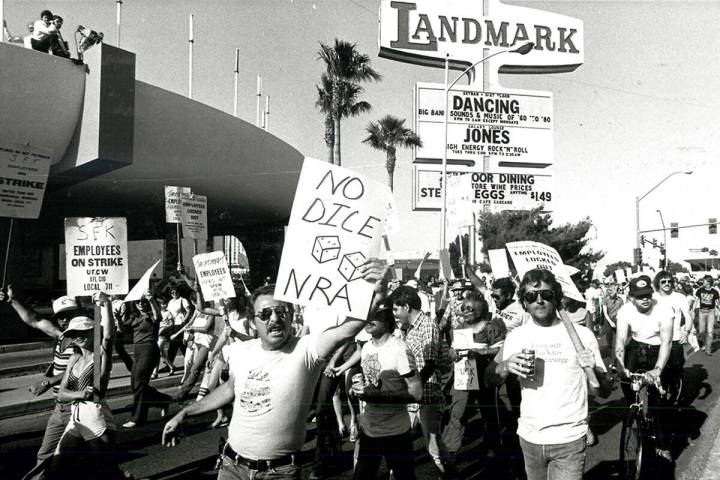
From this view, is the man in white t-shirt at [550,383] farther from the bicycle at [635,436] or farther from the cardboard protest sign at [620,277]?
the cardboard protest sign at [620,277]

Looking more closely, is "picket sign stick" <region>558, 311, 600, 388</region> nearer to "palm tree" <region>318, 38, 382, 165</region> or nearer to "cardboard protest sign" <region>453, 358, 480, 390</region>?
"cardboard protest sign" <region>453, 358, 480, 390</region>

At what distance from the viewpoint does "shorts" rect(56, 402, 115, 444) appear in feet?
15.4

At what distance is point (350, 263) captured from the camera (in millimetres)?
3414

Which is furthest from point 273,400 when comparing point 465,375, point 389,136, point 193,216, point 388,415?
point 389,136

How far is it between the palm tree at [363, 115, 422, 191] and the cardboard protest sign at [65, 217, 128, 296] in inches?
1090

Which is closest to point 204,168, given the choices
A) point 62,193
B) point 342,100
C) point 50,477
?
point 62,193

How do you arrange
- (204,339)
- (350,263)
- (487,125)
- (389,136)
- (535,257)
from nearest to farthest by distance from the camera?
(350,263)
(535,257)
(204,339)
(487,125)
(389,136)

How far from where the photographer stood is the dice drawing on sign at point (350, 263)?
338 cm

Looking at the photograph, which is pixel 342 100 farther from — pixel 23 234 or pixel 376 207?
pixel 376 207

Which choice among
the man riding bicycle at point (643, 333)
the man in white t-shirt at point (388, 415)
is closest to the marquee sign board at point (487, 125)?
the man riding bicycle at point (643, 333)

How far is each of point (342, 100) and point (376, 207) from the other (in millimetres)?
23535

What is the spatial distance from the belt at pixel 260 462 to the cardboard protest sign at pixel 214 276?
5491mm

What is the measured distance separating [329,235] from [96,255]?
10.9 ft

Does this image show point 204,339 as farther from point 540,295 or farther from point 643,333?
point 540,295
